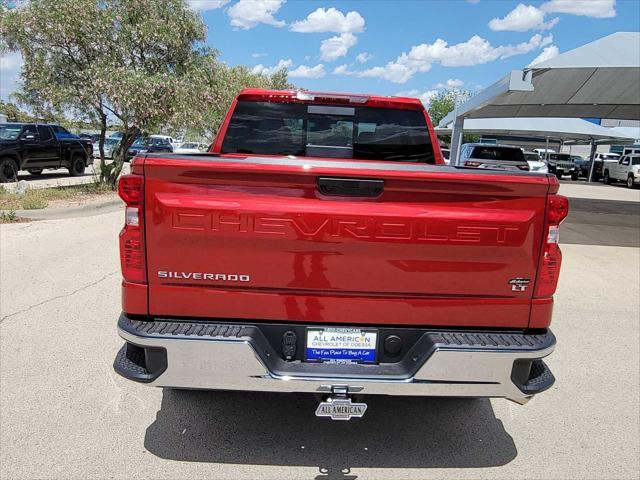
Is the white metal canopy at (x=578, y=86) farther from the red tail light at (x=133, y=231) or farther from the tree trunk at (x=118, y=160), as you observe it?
the red tail light at (x=133, y=231)

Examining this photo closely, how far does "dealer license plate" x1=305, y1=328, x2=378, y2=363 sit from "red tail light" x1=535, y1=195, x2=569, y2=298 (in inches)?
36.0

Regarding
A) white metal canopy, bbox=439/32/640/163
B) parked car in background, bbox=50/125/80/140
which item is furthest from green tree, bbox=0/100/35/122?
white metal canopy, bbox=439/32/640/163

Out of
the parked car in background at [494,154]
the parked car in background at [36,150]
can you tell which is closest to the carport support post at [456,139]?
the parked car in background at [494,154]

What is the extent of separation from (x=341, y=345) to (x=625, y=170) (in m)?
35.7

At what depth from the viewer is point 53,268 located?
682 centimetres

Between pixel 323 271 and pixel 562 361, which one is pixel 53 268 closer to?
pixel 323 271

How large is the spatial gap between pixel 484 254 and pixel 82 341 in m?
3.65

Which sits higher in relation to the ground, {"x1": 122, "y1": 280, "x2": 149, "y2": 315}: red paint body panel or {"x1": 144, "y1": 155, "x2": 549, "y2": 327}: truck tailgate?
{"x1": 144, "y1": 155, "x2": 549, "y2": 327}: truck tailgate

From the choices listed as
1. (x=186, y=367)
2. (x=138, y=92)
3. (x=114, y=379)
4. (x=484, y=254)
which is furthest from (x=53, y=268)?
(x=138, y=92)

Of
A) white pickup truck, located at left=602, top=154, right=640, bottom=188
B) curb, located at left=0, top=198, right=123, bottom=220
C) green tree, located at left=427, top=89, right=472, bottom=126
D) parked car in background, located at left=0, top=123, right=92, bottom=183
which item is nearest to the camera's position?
curb, located at left=0, top=198, right=123, bottom=220

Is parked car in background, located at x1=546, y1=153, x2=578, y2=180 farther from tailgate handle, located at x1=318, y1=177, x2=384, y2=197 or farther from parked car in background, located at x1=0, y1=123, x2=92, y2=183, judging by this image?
tailgate handle, located at x1=318, y1=177, x2=384, y2=197

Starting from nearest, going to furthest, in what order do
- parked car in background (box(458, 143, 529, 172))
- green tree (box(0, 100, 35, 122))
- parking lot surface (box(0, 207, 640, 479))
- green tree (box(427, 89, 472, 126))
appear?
parking lot surface (box(0, 207, 640, 479)), parked car in background (box(458, 143, 529, 172)), green tree (box(0, 100, 35, 122)), green tree (box(427, 89, 472, 126))

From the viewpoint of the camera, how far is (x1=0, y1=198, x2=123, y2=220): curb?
1077cm

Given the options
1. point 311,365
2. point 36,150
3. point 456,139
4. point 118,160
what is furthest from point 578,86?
point 36,150
